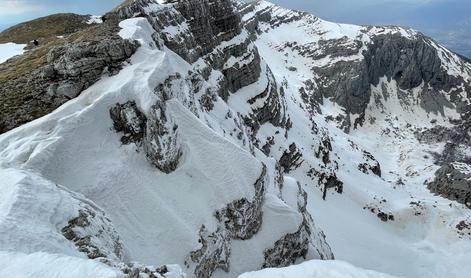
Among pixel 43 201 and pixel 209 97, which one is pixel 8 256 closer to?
pixel 43 201

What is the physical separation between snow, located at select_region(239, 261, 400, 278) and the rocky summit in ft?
0.37

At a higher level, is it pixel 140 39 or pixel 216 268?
pixel 140 39

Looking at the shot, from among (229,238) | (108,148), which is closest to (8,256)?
(108,148)

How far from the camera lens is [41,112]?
30391 millimetres

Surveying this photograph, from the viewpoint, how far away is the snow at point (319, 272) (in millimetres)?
16078

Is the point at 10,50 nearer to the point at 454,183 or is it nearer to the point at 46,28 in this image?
the point at 46,28

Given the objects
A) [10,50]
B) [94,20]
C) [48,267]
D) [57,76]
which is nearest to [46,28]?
[94,20]

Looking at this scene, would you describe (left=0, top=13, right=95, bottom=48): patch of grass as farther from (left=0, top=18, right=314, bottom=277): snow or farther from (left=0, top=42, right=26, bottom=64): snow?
(left=0, top=18, right=314, bottom=277): snow

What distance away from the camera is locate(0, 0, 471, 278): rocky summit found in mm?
18547

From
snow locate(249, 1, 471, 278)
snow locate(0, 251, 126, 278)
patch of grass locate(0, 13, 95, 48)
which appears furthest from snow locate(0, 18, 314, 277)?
snow locate(249, 1, 471, 278)

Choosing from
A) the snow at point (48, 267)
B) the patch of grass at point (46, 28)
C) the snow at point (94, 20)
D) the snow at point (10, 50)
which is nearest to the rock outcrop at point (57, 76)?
the snow at point (10, 50)

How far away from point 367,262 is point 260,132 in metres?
32.9

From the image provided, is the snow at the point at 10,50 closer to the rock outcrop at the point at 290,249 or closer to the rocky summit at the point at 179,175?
the rocky summit at the point at 179,175

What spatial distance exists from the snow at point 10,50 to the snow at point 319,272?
46342 mm
